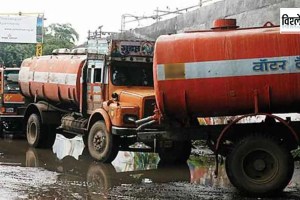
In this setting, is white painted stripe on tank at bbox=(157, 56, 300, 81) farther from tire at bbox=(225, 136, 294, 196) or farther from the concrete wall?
the concrete wall

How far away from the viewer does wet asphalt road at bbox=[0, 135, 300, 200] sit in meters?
8.13

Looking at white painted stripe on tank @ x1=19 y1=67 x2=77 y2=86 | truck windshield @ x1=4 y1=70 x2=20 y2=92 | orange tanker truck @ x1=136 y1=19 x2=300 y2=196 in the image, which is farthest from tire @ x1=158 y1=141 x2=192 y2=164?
truck windshield @ x1=4 y1=70 x2=20 y2=92

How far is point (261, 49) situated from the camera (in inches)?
309

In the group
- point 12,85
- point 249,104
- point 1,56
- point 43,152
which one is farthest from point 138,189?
point 1,56

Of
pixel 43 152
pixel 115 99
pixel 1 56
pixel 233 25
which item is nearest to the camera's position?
pixel 233 25

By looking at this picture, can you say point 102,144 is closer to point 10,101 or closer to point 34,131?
point 34,131

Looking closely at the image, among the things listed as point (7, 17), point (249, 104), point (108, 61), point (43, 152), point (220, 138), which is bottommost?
point (43, 152)

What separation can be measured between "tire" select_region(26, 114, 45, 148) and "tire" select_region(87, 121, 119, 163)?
9.41 ft

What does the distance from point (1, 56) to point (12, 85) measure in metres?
30.6

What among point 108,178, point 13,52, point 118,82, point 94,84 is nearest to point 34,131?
point 94,84

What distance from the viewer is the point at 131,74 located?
1157 cm

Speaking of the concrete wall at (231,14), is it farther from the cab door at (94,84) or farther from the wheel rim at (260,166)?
the wheel rim at (260,166)

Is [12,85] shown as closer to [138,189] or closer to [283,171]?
[138,189]

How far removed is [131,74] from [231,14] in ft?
13.3
